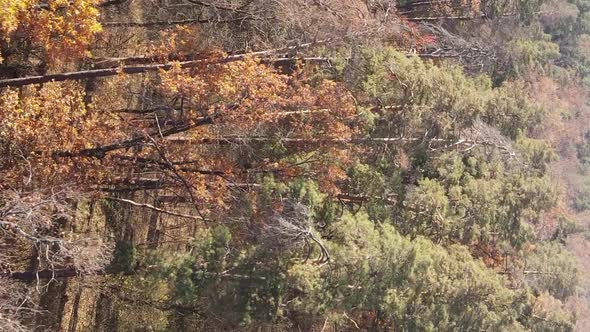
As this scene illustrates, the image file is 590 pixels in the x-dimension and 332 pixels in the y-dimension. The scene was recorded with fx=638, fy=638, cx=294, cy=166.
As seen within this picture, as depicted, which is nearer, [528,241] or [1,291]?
[1,291]

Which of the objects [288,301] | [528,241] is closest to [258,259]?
[288,301]

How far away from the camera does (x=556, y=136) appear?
34.6 metres

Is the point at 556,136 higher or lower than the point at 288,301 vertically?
higher

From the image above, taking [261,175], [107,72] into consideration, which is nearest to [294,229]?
[261,175]

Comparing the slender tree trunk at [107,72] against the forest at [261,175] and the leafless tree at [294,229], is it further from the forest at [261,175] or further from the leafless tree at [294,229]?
the leafless tree at [294,229]

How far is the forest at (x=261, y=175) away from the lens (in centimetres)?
1460

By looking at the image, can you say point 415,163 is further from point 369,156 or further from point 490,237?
point 490,237

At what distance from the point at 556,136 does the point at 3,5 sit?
30324mm

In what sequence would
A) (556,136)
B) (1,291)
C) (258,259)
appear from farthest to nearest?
(556,136), (258,259), (1,291)

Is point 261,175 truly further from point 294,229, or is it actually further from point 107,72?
point 107,72

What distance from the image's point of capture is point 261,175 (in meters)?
16.7

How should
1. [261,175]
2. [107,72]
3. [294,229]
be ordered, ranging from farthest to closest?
[261,175] < [294,229] < [107,72]

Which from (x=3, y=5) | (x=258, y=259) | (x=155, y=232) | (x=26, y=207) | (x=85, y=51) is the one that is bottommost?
(x=155, y=232)

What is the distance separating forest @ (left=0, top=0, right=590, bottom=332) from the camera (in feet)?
47.9
